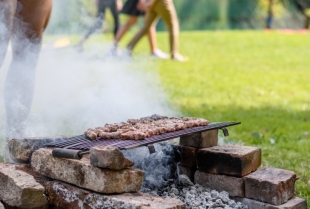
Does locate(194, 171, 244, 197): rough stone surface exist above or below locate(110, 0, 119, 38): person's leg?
below

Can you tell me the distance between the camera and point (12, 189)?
2.26m

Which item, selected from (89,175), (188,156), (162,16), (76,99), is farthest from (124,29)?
(89,175)

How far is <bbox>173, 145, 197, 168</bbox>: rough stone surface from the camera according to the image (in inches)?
110

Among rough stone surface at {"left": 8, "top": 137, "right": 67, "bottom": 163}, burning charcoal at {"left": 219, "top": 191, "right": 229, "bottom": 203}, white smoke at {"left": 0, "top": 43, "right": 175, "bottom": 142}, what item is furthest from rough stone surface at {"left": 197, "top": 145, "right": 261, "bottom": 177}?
white smoke at {"left": 0, "top": 43, "right": 175, "bottom": 142}

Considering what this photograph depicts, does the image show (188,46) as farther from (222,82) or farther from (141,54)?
(222,82)

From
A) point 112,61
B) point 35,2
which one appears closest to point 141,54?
point 112,61

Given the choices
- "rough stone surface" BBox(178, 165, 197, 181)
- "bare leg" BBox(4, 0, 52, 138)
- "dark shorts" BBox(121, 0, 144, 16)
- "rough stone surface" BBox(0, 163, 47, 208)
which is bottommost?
"rough stone surface" BBox(178, 165, 197, 181)

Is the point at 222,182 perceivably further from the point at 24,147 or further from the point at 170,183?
the point at 24,147

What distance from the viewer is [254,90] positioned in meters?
7.04

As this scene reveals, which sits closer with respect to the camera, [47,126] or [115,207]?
[115,207]

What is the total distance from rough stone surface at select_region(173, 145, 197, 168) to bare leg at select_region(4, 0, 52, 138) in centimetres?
107

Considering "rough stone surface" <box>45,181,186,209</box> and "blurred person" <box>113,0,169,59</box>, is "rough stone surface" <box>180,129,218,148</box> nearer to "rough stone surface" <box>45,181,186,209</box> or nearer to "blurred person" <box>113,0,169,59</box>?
"rough stone surface" <box>45,181,186,209</box>

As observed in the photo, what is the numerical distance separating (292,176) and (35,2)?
1936mm

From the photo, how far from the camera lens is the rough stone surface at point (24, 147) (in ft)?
8.75
